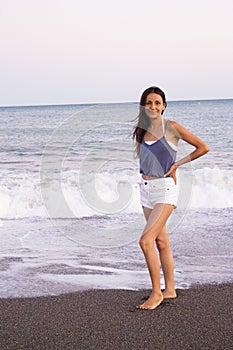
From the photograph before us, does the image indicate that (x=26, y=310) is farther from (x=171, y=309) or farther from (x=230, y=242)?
(x=230, y=242)

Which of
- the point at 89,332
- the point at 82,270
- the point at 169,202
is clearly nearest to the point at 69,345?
the point at 89,332

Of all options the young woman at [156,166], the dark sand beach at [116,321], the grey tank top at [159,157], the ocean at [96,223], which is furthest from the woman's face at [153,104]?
the dark sand beach at [116,321]

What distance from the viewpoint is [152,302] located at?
184 inches

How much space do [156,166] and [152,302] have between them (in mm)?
1176

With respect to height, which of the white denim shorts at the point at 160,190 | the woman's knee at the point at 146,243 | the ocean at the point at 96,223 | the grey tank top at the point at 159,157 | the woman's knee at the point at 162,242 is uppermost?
the grey tank top at the point at 159,157

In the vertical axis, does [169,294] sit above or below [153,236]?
below

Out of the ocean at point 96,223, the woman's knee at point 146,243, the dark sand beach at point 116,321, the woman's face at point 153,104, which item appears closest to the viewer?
the dark sand beach at point 116,321

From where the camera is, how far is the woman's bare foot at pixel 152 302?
4.64 m

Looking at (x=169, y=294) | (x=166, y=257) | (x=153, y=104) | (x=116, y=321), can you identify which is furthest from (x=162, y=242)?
(x=153, y=104)

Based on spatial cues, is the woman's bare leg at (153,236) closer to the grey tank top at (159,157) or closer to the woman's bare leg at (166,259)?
the woman's bare leg at (166,259)

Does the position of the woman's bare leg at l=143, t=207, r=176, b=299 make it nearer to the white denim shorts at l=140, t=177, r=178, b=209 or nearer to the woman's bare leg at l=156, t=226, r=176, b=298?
the woman's bare leg at l=156, t=226, r=176, b=298

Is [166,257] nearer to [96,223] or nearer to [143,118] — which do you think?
[143,118]

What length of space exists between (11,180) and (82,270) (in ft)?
29.8

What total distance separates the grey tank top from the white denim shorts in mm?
67
